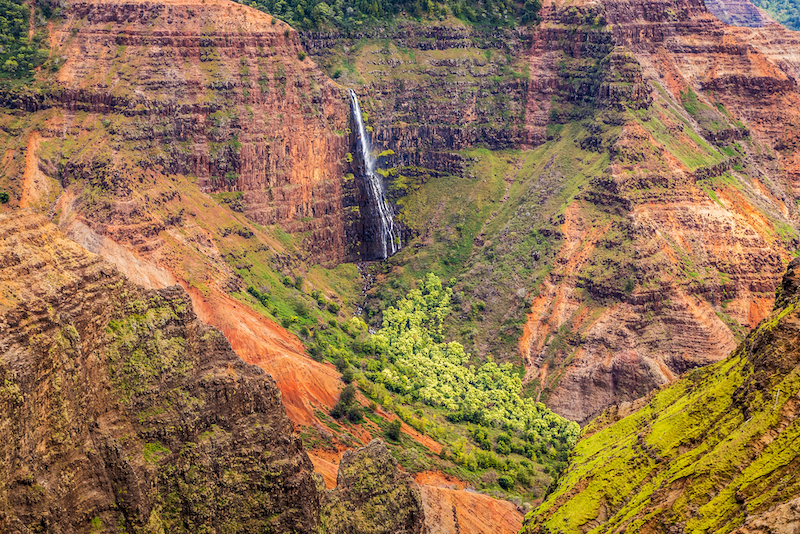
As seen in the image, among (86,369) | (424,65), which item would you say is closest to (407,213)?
(424,65)

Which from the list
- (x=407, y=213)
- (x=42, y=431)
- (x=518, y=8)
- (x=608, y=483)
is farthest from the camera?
(x=518, y=8)

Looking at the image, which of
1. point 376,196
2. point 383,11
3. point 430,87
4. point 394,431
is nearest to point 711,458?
point 394,431

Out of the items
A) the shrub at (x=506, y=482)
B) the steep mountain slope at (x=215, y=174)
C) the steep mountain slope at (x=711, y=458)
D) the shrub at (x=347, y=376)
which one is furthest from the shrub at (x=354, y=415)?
the steep mountain slope at (x=711, y=458)

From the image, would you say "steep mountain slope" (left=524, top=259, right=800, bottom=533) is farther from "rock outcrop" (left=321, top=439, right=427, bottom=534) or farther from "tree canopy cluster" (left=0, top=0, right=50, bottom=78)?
"tree canopy cluster" (left=0, top=0, right=50, bottom=78)

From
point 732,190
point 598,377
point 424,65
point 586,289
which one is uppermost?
point 424,65

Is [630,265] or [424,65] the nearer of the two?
[630,265]

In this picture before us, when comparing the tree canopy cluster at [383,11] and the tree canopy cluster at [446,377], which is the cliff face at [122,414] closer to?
the tree canopy cluster at [446,377]

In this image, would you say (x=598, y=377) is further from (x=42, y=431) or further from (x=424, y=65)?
(x=42, y=431)
